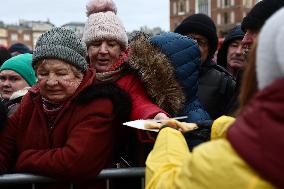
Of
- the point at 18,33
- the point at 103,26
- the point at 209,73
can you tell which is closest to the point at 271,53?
the point at 103,26

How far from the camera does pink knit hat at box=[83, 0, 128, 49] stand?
314 cm

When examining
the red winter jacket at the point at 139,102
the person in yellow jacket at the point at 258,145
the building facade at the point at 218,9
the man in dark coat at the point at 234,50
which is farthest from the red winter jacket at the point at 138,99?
the building facade at the point at 218,9

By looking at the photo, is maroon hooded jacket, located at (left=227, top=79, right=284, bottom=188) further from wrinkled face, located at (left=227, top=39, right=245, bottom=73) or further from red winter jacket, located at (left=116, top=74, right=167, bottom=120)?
wrinkled face, located at (left=227, top=39, right=245, bottom=73)

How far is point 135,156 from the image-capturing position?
259 centimetres

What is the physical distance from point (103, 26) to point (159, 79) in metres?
0.79

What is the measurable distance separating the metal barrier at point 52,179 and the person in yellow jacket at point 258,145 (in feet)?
3.10

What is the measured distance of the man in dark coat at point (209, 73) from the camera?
3721mm

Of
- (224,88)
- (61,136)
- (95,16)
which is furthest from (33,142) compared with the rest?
(224,88)

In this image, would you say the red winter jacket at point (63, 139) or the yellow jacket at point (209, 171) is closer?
the yellow jacket at point (209, 171)

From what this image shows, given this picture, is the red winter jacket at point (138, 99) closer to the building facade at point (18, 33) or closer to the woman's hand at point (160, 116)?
the woman's hand at point (160, 116)

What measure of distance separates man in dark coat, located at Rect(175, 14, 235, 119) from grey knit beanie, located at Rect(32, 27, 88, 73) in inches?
56.4

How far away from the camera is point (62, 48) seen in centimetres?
243

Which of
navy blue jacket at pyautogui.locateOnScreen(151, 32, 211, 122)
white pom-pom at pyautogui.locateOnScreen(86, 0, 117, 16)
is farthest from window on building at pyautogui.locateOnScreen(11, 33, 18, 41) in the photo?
navy blue jacket at pyautogui.locateOnScreen(151, 32, 211, 122)

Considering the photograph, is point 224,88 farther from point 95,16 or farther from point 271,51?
point 271,51
